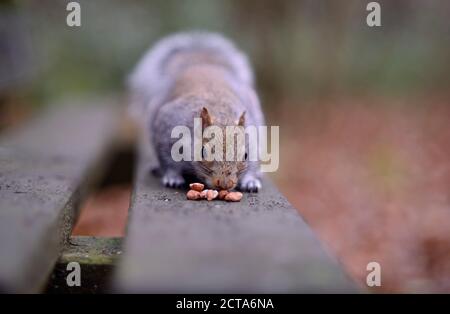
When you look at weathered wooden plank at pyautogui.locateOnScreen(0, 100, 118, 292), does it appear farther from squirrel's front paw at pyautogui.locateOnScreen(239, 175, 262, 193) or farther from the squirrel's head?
squirrel's front paw at pyautogui.locateOnScreen(239, 175, 262, 193)

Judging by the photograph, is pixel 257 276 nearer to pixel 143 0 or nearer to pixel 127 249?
pixel 127 249

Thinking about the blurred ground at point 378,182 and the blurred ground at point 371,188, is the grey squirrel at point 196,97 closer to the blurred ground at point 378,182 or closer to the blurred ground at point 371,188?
the blurred ground at point 371,188

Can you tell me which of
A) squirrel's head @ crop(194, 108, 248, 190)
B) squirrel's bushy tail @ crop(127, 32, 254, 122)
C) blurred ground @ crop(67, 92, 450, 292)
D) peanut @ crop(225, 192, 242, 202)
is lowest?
blurred ground @ crop(67, 92, 450, 292)

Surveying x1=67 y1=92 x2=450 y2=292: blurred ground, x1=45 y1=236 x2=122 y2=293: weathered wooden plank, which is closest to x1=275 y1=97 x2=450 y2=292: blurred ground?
x1=67 y1=92 x2=450 y2=292: blurred ground

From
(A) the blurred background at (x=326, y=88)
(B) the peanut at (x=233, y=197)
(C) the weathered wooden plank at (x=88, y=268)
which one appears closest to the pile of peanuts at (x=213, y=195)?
(B) the peanut at (x=233, y=197)

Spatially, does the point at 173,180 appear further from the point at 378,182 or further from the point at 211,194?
the point at 378,182
